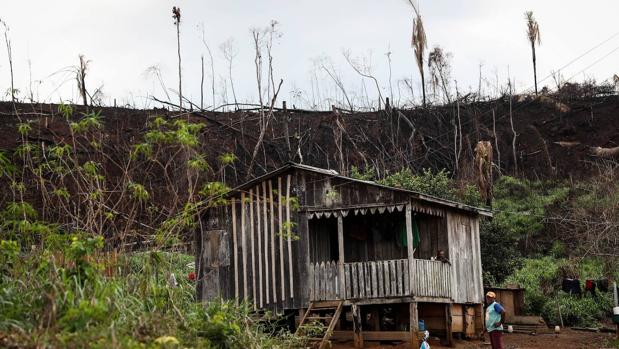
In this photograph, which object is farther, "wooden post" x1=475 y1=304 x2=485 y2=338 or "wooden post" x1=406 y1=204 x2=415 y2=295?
"wooden post" x1=475 y1=304 x2=485 y2=338

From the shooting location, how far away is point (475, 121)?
44.4 meters

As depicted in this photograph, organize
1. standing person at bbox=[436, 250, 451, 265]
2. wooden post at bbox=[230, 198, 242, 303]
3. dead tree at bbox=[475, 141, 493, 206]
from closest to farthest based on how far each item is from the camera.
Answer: wooden post at bbox=[230, 198, 242, 303]
standing person at bbox=[436, 250, 451, 265]
dead tree at bbox=[475, 141, 493, 206]

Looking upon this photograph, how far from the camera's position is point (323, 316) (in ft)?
70.8

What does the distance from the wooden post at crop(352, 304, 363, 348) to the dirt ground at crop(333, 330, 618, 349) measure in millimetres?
229

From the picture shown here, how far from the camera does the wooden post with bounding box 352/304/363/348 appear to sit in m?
21.0

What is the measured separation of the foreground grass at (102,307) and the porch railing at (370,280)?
7.69 metres

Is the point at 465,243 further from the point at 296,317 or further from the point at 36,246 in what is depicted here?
the point at 36,246

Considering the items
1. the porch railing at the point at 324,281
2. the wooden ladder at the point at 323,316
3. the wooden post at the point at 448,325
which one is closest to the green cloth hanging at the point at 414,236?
the wooden post at the point at 448,325

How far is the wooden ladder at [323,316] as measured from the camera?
20.0 meters

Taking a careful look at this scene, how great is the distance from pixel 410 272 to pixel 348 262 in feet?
8.73

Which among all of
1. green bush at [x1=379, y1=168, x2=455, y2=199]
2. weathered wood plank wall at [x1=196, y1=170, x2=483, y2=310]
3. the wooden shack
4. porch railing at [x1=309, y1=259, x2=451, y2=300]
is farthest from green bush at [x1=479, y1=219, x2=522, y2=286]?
porch railing at [x1=309, y1=259, x2=451, y2=300]

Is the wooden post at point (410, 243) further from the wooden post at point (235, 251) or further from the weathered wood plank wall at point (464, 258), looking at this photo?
the wooden post at point (235, 251)

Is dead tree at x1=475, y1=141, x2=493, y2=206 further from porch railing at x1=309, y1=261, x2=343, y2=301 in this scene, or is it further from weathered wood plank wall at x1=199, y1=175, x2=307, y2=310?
weathered wood plank wall at x1=199, y1=175, x2=307, y2=310

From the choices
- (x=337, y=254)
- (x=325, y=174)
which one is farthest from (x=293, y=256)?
(x=325, y=174)
